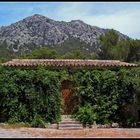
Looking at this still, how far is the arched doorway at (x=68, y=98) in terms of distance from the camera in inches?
870

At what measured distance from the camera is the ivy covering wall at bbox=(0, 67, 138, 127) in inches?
831

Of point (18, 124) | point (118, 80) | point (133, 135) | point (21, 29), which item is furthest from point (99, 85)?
point (21, 29)

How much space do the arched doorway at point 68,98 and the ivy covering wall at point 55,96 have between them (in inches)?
18.9

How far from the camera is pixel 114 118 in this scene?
2139 cm

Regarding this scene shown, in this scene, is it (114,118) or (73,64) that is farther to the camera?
(73,64)

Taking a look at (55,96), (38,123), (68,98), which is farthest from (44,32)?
(38,123)

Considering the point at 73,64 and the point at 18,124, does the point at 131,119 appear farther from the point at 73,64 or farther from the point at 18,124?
the point at 73,64

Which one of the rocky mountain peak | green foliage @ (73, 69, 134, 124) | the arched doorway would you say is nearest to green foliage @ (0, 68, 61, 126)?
the arched doorway

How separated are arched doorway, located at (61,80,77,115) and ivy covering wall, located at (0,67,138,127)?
479 mm

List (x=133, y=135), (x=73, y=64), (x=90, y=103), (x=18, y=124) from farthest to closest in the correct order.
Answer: (x=73, y=64)
(x=90, y=103)
(x=18, y=124)
(x=133, y=135)

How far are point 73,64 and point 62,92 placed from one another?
4595 millimetres

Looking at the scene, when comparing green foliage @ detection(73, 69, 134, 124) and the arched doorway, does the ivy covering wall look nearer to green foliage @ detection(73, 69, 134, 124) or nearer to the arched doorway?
green foliage @ detection(73, 69, 134, 124)

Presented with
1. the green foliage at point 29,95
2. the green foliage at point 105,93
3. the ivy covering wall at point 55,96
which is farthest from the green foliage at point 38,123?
the green foliage at point 105,93

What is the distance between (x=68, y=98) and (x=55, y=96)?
1200mm
